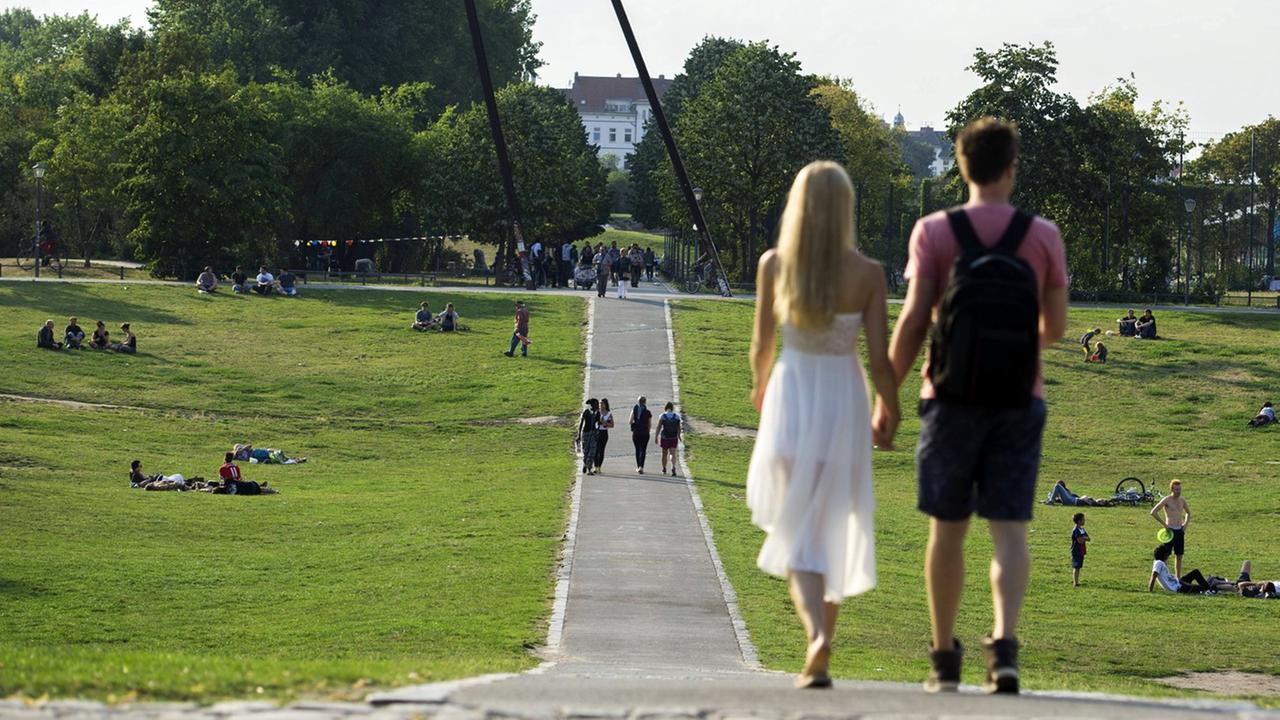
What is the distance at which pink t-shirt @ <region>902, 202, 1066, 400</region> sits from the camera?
770cm

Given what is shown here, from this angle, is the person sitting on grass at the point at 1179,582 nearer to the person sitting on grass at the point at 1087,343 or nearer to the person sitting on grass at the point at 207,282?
the person sitting on grass at the point at 1087,343

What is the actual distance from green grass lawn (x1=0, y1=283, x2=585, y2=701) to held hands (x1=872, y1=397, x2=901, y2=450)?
8.43ft

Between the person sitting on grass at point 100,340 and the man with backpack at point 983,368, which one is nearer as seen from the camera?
the man with backpack at point 983,368

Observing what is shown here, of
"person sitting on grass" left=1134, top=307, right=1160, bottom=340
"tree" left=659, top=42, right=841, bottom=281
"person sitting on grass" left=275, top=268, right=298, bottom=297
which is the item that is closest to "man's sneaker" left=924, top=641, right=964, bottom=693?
"person sitting on grass" left=1134, top=307, right=1160, bottom=340

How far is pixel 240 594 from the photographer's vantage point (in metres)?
21.7

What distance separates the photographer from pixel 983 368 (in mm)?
7543

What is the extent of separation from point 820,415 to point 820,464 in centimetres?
22

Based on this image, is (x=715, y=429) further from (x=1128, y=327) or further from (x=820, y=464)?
(x=820, y=464)

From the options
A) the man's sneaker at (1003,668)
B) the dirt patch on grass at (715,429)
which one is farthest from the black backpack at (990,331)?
the dirt patch on grass at (715,429)

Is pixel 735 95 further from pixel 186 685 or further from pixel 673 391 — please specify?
pixel 186 685

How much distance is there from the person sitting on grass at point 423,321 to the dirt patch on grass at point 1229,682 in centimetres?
3929

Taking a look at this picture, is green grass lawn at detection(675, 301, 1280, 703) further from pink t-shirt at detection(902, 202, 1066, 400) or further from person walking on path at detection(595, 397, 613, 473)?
pink t-shirt at detection(902, 202, 1066, 400)

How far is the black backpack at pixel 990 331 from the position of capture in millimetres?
7547

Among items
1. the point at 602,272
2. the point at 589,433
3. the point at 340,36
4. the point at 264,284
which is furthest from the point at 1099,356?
the point at 340,36
